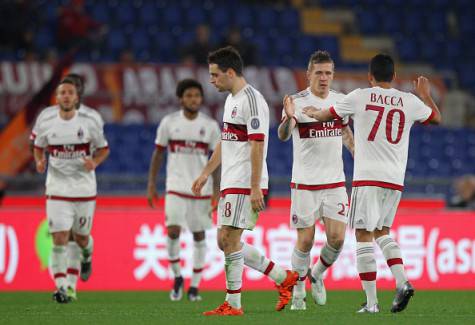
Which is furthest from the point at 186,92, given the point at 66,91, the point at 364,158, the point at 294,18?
the point at 294,18

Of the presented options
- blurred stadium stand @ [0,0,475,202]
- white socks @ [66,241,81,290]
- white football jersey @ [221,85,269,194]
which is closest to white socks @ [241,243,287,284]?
white football jersey @ [221,85,269,194]

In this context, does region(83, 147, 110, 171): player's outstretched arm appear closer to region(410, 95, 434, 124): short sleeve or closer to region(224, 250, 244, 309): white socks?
region(224, 250, 244, 309): white socks

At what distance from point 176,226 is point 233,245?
10.8 ft

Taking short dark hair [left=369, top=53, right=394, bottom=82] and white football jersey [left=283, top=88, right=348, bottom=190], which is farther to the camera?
white football jersey [left=283, top=88, right=348, bottom=190]

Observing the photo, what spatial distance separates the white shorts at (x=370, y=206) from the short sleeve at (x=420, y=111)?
0.65 meters

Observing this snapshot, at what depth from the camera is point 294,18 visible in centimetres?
2245

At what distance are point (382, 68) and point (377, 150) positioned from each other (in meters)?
0.69

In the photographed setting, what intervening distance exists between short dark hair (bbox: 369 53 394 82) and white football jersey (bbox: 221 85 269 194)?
980mm

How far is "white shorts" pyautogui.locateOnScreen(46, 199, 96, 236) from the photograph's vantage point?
11891mm

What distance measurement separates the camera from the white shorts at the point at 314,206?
10.3 meters

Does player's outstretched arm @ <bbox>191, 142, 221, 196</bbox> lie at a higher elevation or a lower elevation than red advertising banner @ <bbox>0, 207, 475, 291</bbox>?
higher

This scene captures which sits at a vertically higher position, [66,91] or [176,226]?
[66,91]

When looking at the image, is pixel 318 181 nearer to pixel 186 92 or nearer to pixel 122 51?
pixel 186 92

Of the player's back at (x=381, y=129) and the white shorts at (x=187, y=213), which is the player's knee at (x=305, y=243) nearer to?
the player's back at (x=381, y=129)
